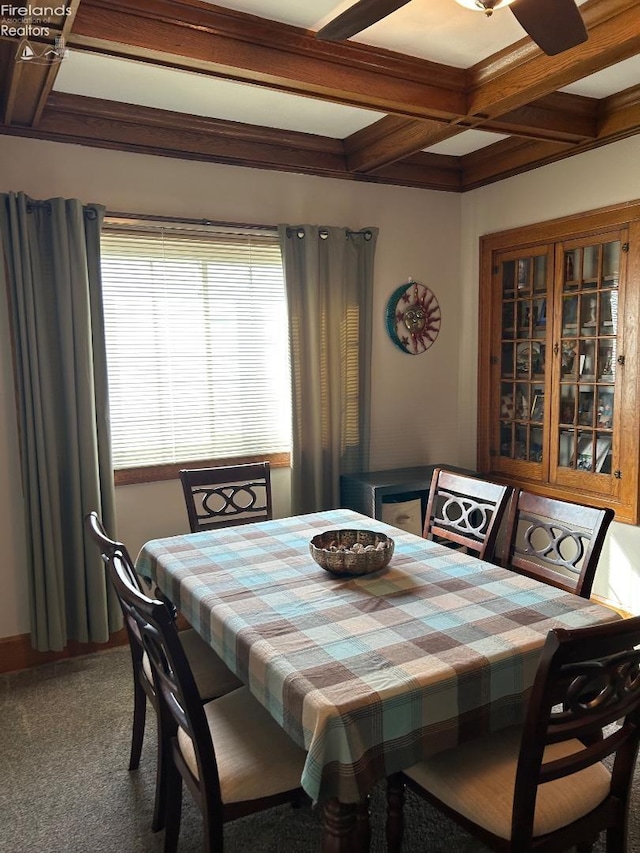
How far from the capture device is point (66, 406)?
2.96 m

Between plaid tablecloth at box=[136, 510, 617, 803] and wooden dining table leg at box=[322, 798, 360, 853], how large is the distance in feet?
0.16

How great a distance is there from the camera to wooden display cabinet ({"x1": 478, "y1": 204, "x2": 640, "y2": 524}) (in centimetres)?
326

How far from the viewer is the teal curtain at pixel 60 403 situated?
9.37 ft

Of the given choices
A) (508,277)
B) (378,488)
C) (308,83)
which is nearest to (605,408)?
(508,277)

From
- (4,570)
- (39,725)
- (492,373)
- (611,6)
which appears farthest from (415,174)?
(39,725)

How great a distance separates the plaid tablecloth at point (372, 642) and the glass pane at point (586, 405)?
1.68 metres

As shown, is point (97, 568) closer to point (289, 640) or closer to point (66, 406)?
point (66, 406)

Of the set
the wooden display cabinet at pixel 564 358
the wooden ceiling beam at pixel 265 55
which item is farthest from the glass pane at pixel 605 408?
the wooden ceiling beam at pixel 265 55

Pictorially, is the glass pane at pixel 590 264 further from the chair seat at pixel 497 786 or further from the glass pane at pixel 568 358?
the chair seat at pixel 497 786

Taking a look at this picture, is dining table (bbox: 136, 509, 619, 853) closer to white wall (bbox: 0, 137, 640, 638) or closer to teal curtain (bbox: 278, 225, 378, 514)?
white wall (bbox: 0, 137, 640, 638)

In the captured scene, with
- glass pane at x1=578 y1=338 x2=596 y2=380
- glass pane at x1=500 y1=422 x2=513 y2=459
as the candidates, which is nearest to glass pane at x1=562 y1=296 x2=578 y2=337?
glass pane at x1=578 y1=338 x2=596 y2=380

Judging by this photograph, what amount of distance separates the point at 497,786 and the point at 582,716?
0.30 metres

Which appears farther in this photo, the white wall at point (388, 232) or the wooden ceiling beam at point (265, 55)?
the white wall at point (388, 232)

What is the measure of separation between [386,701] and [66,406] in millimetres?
2186
